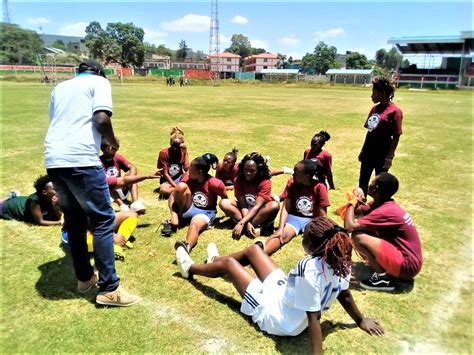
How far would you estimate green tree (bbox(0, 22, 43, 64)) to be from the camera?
102m

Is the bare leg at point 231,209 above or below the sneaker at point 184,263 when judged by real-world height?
above

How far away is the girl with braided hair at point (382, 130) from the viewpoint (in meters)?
5.52

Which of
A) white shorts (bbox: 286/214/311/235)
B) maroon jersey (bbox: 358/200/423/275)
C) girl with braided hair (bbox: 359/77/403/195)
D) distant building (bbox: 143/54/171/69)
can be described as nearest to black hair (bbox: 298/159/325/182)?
white shorts (bbox: 286/214/311/235)

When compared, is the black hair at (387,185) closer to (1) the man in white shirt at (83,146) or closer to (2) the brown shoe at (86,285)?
(1) the man in white shirt at (83,146)

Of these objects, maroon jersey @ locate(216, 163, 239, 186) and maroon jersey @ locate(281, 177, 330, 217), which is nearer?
maroon jersey @ locate(281, 177, 330, 217)

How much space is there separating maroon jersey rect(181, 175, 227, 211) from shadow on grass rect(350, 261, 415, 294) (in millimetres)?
2031

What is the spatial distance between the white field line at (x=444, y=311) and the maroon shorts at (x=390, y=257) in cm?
51

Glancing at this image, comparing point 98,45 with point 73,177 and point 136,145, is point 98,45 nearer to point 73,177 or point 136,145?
point 136,145

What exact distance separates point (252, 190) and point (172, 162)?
82.8 inches

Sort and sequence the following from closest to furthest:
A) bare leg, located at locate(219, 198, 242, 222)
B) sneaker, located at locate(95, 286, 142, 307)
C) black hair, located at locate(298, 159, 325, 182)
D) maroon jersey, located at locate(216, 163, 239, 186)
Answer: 1. sneaker, located at locate(95, 286, 142, 307)
2. black hair, located at locate(298, 159, 325, 182)
3. bare leg, located at locate(219, 198, 242, 222)
4. maroon jersey, located at locate(216, 163, 239, 186)

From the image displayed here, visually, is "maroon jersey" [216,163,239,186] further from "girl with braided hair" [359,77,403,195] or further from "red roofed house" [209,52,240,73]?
"red roofed house" [209,52,240,73]

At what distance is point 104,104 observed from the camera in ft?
10.1

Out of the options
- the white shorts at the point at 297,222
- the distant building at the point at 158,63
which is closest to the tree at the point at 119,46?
the distant building at the point at 158,63

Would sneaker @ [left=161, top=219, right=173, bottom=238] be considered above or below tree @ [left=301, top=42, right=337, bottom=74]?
below
